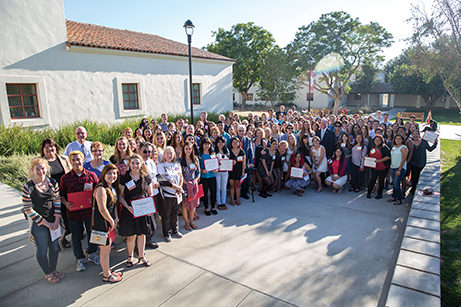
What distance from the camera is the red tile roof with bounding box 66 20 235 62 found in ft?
47.5

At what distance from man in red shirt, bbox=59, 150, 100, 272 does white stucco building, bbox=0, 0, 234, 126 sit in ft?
32.4

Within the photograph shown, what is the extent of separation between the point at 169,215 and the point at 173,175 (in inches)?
31.2

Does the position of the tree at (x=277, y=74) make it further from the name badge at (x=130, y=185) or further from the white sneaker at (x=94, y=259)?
the white sneaker at (x=94, y=259)

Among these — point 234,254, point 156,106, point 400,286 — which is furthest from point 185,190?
point 156,106

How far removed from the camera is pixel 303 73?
3694 centimetres

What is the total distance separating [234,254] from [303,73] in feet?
116

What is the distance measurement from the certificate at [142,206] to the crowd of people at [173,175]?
0.08 metres

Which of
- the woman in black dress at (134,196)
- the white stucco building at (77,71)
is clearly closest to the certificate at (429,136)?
the woman in black dress at (134,196)

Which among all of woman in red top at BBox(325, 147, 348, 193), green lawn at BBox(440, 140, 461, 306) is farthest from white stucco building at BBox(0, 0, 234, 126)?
green lawn at BBox(440, 140, 461, 306)

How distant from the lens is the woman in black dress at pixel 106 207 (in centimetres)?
402

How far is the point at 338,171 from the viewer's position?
8.52 m

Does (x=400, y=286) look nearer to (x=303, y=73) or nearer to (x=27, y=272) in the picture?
(x=27, y=272)

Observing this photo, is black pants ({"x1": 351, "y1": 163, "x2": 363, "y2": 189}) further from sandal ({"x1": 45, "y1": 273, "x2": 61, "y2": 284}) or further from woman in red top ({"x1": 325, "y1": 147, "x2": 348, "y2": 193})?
sandal ({"x1": 45, "y1": 273, "x2": 61, "y2": 284})

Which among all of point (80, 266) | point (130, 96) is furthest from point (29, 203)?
point (130, 96)
